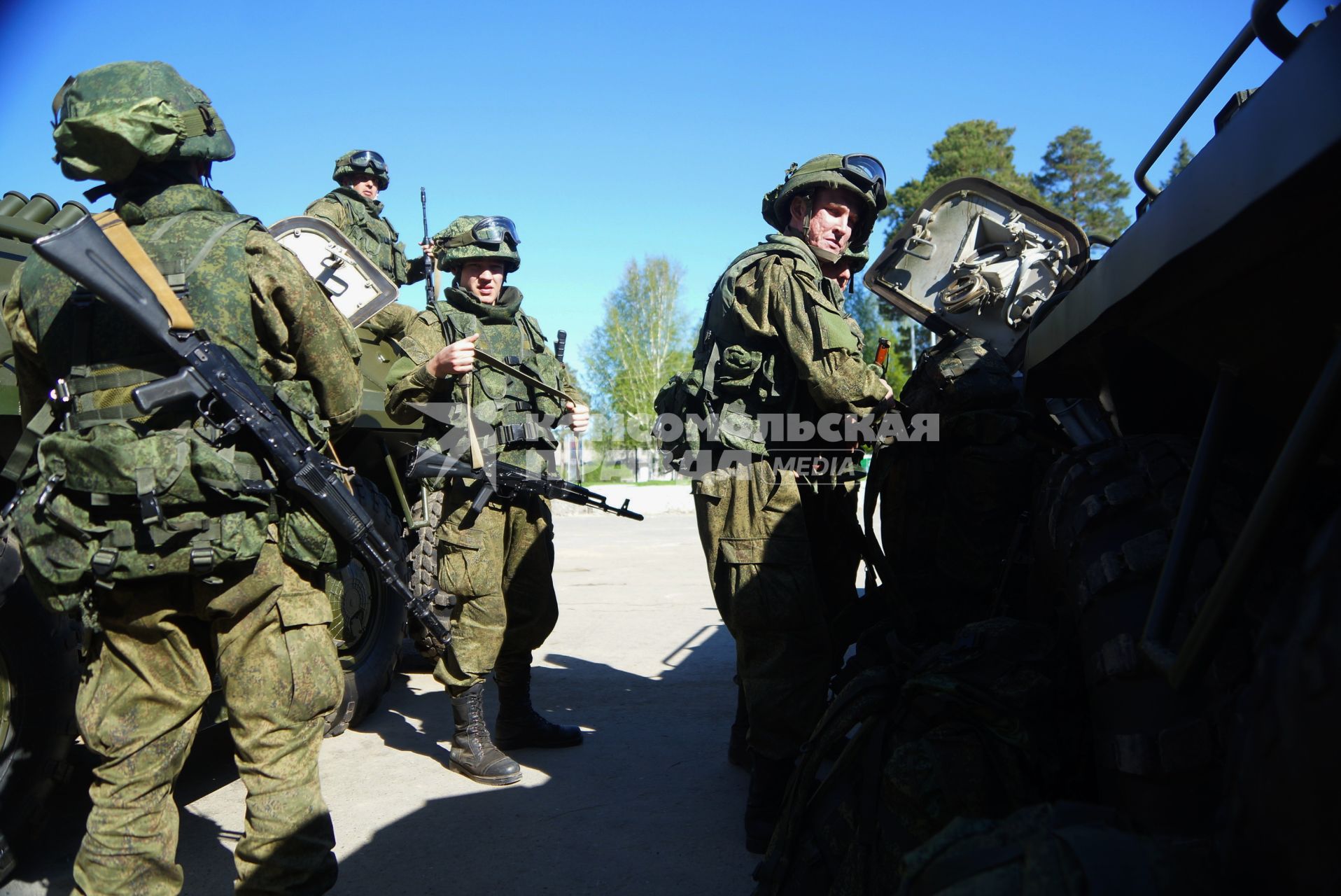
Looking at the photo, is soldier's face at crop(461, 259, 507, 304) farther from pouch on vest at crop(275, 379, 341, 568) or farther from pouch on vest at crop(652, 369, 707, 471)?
pouch on vest at crop(275, 379, 341, 568)

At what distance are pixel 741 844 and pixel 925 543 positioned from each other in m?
1.09

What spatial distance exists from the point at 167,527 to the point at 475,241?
7.69 feet

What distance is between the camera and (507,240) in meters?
4.38

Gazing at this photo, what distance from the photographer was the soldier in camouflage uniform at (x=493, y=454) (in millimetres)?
3895

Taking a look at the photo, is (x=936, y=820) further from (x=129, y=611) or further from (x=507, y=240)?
(x=507, y=240)

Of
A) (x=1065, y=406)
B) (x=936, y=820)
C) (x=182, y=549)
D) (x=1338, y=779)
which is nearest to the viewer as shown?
(x=1338, y=779)

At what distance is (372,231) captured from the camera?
759cm

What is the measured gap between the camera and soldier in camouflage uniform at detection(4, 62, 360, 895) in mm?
2246

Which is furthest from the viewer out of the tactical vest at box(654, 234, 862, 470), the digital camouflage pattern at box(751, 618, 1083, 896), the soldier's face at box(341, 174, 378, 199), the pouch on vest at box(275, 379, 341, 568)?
the soldier's face at box(341, 174, 378, 199)

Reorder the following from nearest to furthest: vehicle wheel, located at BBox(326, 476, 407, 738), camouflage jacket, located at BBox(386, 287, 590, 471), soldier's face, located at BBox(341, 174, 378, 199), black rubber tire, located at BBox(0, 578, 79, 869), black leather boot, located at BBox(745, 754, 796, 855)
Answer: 1. black rubber tire, located at BBox(0, 578, 79, 869)
2. black leather boot, located at BBox(745, 754, 796, 855)
3. camouflage jacket, located at BBox(386, 287, 590, 471)
4. vehicle wheel, located at BBox(326, 476, 407, 738)
5. soldier's face, located at BBox(341, 174, 378, 199)

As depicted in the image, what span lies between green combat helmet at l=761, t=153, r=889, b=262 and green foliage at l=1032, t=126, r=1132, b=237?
34909 millimetres

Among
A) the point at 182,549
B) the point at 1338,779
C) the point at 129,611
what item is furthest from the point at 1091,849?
the point at 129,611

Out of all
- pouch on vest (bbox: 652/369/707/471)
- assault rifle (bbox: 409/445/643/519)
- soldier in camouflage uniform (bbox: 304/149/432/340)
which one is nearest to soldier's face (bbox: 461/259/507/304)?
assault rifle (bbox: 409/445/643/519)

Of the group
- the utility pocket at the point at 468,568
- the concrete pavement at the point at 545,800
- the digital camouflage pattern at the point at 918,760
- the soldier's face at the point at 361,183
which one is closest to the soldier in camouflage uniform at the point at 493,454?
the utility pocket at the point at 468,568
